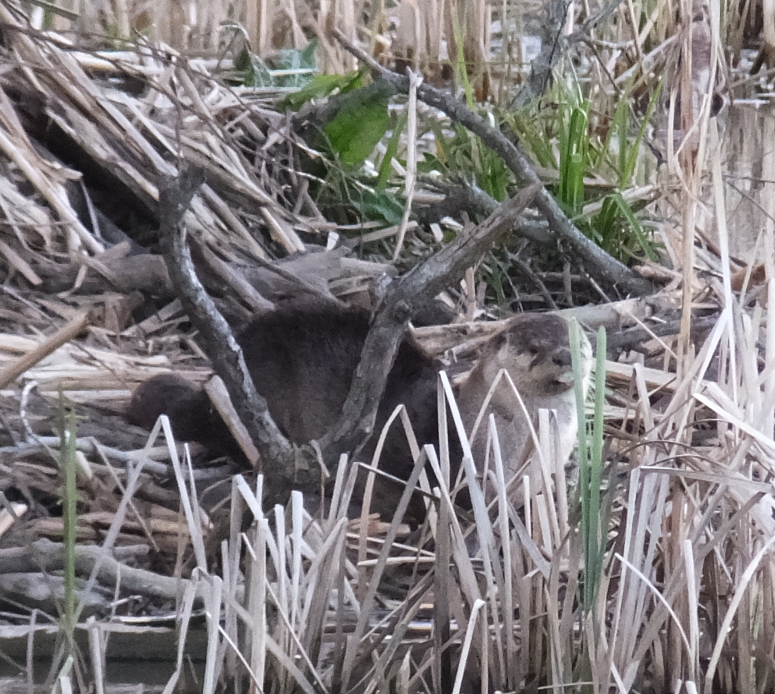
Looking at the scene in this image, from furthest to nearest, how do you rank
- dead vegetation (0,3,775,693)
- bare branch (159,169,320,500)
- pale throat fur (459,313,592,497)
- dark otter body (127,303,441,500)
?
pale throat fur (459,313,592,497)
dark otter body (127,303,441,500)
bare branch (159,169,320,500)
dead vegetation (0,3,775,693)

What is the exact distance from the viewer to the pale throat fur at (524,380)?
2037 millimetres

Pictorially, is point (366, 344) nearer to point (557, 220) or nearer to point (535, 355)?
point (535, 355)

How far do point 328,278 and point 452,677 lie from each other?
1246mm

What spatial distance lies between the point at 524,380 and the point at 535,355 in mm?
66

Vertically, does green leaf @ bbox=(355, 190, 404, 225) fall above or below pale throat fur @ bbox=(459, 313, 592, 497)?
above

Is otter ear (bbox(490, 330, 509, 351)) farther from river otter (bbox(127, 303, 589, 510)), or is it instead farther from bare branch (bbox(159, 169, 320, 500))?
bare branch (bbox(159, 169, 320, 500))


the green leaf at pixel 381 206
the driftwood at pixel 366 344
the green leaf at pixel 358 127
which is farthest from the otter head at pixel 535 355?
the green leaf at pixel 358 127

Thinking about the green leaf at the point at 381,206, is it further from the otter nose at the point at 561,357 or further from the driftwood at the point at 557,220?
the otter nose at the point at 561,357

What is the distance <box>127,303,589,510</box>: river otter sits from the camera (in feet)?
6.16

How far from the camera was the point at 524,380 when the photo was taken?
2.13 metres

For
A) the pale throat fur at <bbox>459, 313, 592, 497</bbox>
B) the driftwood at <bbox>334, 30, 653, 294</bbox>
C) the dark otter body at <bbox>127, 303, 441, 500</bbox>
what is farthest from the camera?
the driftwood at <bbox>334, 30, 653, 294</bbox>

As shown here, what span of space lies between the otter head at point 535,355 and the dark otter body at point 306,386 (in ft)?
0.43

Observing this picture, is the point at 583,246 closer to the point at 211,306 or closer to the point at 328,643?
the point at 211,306

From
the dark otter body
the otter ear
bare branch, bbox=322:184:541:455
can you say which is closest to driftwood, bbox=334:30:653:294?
the otter ear
